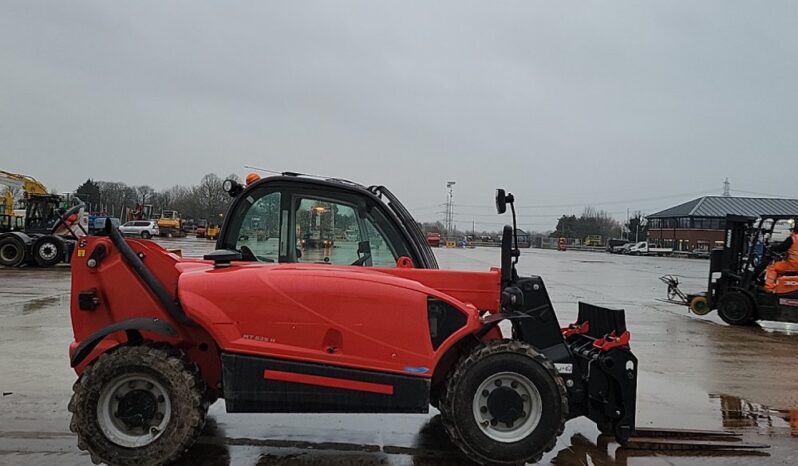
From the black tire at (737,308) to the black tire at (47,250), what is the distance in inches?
774

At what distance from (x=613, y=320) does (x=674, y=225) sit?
74350 mm

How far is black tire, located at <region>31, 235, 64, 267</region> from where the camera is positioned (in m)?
18.9

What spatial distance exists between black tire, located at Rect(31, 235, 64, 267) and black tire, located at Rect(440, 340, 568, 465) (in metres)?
19.6

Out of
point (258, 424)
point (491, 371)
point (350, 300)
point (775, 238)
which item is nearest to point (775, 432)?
point (491, 371)

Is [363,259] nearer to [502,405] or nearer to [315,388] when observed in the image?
[315,388]

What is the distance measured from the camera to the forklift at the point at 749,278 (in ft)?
33.5

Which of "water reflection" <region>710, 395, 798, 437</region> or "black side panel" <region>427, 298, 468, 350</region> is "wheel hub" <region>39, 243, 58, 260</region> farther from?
"water reflection" <region>710, 395, 798, 437</region>

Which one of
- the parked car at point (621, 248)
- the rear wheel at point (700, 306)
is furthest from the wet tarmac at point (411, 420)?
the parked car at point (621, 248)

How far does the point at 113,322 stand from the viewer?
388 centimetres

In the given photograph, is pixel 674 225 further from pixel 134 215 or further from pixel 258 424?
pixel 258 424

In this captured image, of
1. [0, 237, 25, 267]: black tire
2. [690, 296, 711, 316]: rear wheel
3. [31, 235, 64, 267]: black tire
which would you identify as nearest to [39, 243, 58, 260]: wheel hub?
[31, 235, 64, 267]: black tire

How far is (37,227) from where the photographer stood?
20.5m

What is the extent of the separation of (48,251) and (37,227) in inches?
83.0

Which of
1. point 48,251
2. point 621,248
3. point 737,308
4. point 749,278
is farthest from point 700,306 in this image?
point 621,248
